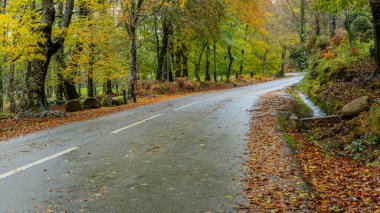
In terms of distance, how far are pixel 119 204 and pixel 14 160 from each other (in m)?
3.59

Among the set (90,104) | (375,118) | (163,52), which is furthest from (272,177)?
(163,52)

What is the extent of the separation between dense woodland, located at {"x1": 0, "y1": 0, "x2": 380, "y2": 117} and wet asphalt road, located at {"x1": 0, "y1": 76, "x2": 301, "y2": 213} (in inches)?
218

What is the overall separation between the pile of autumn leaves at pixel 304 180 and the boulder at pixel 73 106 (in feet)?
43.5

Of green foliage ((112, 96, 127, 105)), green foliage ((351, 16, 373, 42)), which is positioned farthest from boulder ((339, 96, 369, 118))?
green foliage ((112, 96, 127, 105))

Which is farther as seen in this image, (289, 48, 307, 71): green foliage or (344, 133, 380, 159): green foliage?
(289, 48, 307, 71): green foliage

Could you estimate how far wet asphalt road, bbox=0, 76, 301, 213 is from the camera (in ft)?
15.5

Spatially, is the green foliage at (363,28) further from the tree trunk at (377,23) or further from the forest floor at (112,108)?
the forest floor at (112,108)

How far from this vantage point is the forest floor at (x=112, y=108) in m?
12.0

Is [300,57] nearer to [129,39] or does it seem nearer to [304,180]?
[129,39]

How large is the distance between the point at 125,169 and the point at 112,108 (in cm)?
1233

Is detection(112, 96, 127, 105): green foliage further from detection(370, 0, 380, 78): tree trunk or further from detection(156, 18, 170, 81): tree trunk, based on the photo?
detection(370, 0, 380, 78): tree trunk

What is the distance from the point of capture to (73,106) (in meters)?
19.3

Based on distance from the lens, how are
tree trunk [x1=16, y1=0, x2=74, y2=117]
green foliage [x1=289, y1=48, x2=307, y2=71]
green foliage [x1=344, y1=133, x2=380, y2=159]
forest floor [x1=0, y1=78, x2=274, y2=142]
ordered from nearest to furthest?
1. green foliage [x1=344, y1=133, x2=380, y2=159]
2. forest floor [x1=0, y1=78, x2=274, y2=142]
3. tree trunk [x1=16, y1=0, x2=74, y2=117]
4. green foliage [x1=289, y1=48, x2=307, y2=71]

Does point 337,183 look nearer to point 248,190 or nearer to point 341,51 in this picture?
point 248,190
